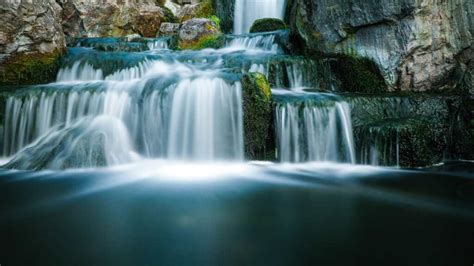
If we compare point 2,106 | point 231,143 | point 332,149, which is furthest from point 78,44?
point 332,149

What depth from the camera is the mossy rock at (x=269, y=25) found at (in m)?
13.8

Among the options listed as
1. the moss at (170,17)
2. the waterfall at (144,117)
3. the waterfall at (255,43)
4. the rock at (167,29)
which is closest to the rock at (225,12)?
the moss at (170,17)

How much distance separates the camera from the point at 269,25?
14.0 m

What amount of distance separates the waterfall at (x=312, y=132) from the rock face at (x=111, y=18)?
11090mm

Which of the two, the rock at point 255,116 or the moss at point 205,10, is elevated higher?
the moss at point 205,10

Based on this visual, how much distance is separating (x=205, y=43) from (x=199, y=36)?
1.25ft

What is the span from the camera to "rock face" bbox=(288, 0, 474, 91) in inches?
293

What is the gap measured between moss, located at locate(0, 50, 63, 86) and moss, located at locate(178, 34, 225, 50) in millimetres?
4295

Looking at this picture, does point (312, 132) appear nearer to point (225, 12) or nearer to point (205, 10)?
point (205, 10)

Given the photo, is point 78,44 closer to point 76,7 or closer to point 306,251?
point 76,7

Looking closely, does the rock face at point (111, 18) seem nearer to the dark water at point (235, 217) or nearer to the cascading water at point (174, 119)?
the cascading water at point (174, 119)

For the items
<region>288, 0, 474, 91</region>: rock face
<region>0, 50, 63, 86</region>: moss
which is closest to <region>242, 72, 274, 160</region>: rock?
<region>288, 0, 474, 91</region>: rock face

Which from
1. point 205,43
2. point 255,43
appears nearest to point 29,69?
point 205,43

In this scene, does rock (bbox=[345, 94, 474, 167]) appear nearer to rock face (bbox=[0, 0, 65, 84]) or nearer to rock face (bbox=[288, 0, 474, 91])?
rock face (bbox=[288, 0, 474, 91])
